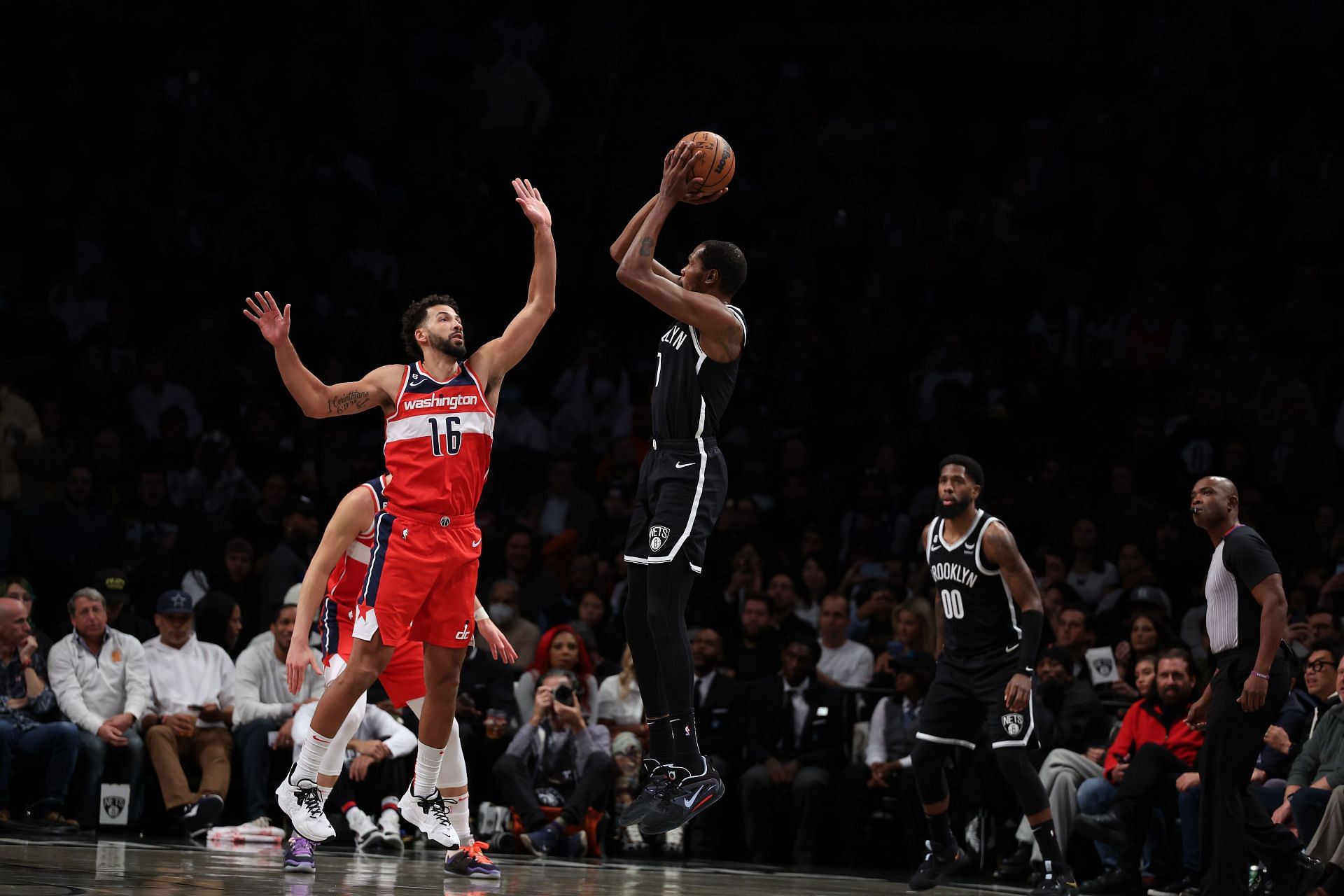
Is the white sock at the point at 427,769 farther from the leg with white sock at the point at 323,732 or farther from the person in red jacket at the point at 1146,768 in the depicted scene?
the person in red jacket at the point at 1146,768

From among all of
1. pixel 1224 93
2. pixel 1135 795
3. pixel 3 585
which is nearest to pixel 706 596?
pixel 1135 795

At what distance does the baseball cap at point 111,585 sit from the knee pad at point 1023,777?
669 centimetres

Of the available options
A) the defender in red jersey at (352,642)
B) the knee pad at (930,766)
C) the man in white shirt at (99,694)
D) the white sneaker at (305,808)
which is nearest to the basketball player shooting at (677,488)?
the defender in red jersey at (352,642)

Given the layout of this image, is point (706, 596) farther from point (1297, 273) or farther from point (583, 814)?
point (1297, 273)

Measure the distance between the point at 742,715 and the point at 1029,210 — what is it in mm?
6985

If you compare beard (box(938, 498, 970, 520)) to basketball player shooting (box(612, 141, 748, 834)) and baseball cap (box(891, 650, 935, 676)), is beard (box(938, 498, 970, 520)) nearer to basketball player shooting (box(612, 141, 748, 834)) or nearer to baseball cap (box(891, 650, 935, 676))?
basketball player shooting (box(612, 141, 748, 834))

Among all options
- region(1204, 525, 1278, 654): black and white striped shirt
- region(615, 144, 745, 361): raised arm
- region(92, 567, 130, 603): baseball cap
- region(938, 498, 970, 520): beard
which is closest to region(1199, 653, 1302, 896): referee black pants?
region(1204, 525, 1278, 654): black and white striped shirt

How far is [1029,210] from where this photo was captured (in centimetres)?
1700

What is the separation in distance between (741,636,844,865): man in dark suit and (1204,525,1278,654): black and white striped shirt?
3797 millimetres

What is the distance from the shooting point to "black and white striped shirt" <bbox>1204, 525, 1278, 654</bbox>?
877 centimetres

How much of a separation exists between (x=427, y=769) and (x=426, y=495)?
1363mm

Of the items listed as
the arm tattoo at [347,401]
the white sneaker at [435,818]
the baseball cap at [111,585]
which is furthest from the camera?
the baseball cap at [111,585]

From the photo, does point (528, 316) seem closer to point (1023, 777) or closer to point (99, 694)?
point (1023, 777)

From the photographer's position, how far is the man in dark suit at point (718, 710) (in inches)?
489
